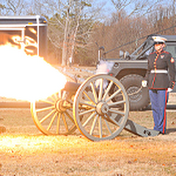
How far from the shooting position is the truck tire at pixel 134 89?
12.0m

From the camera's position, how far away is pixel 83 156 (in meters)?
5.47

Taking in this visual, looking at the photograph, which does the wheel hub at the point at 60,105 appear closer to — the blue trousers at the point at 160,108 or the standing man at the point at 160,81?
the standing man at the point at 160,81

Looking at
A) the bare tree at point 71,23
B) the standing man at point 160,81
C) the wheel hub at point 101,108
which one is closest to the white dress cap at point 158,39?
the standing man at point 160,81

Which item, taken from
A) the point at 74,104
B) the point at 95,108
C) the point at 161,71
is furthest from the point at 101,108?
the point at 161,71

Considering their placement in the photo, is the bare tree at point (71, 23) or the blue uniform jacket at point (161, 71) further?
the bare tree at point (71, 23)

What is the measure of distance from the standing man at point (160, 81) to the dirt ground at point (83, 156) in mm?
391

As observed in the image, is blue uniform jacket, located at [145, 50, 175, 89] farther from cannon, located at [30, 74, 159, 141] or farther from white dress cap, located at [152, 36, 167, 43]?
cannon, located at [30, 74, 159, 141]

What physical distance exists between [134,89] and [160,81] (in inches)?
174

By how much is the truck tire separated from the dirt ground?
424 cm

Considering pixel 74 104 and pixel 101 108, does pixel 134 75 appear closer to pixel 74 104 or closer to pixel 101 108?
pixel 101 108

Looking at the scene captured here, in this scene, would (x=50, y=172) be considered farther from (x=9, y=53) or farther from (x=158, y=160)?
(x=9, y=53)

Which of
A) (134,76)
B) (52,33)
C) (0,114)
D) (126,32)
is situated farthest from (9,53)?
(52,33)

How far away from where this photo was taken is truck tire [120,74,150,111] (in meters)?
12.0

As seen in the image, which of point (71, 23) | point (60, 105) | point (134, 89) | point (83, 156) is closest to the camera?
point (83, 156)
